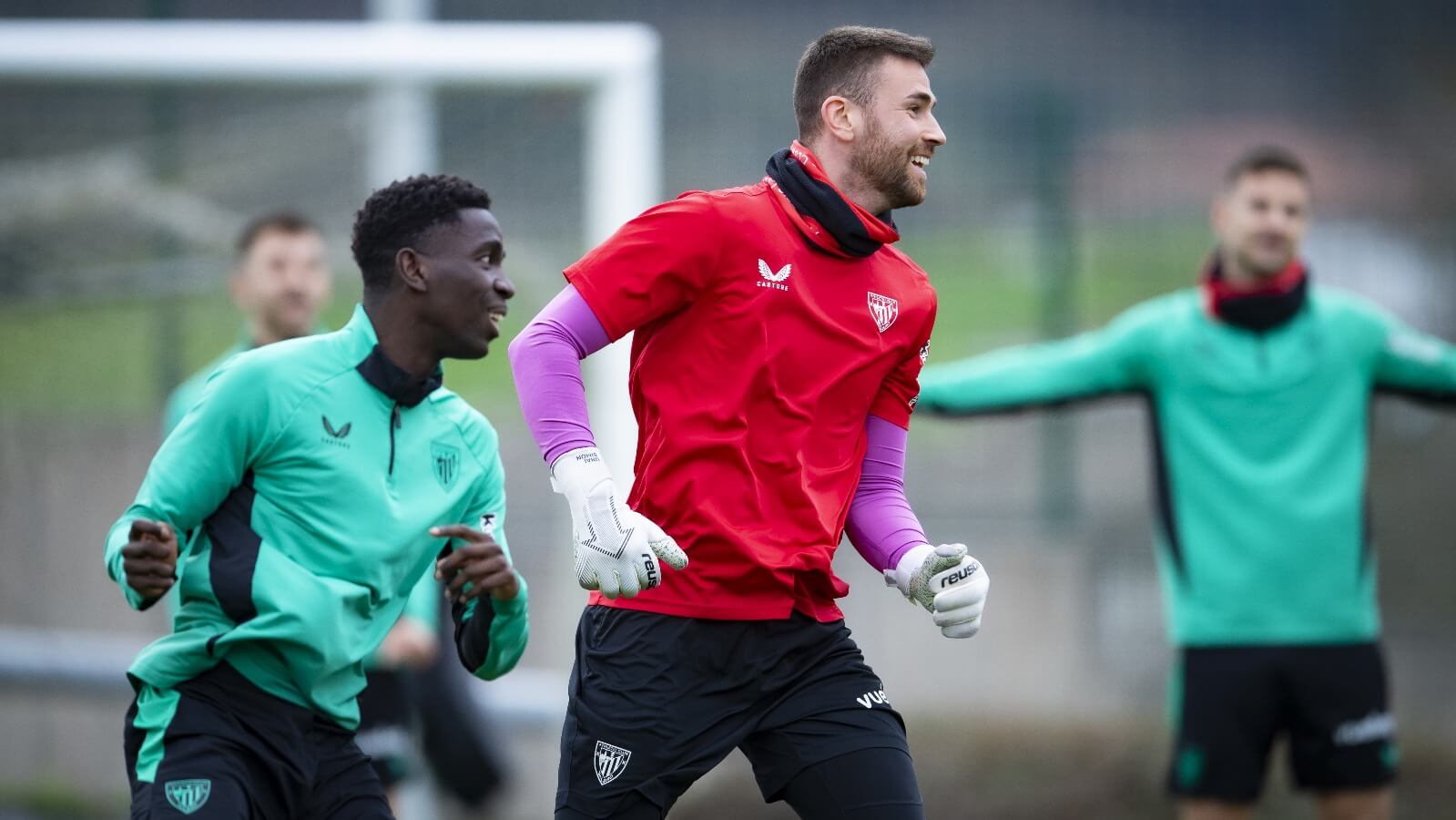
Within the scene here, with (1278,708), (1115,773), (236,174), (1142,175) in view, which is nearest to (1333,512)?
(1278,708)

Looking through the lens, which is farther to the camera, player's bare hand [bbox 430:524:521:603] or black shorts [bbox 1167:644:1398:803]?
black shorts [bbox 1167:644:1398:803]

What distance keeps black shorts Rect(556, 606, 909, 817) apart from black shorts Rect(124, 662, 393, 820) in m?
0.48

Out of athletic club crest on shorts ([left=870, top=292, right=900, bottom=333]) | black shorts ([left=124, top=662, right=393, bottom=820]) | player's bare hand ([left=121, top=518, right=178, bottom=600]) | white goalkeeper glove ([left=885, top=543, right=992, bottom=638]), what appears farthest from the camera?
athletic club crest on shorts ([left=870, top=292, right=900, bottom=333])

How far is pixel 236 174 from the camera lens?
7.08 metres

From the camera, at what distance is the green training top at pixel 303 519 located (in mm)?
3258

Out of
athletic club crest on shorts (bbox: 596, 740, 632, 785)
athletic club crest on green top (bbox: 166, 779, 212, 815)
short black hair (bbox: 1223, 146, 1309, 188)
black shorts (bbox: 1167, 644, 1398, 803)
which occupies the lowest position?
black shorts (bbox: 1167, 644, 1398, 803)

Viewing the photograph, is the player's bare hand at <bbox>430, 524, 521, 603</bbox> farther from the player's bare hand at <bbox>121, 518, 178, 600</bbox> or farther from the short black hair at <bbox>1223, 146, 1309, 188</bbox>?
the short black hair at <bbox>1223, 146, 1309, 188</bbox>

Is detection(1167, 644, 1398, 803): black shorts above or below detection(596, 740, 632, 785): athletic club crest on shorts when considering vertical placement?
below

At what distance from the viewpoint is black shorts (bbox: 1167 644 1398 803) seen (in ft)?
16.8

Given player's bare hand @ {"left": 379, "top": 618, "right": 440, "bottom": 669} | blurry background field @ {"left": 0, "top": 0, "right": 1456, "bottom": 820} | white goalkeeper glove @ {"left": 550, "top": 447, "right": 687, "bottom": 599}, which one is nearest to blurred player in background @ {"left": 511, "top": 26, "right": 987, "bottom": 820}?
white goalkeeper glove @ {"left": 550, "top": 447, "right": 687, "bottom": 599}

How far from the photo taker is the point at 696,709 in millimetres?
3230

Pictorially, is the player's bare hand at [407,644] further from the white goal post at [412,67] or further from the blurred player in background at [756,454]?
the blurred player in background at [756,454]

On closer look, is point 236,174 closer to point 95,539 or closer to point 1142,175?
point 95,539

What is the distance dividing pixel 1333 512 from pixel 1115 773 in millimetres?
2334
